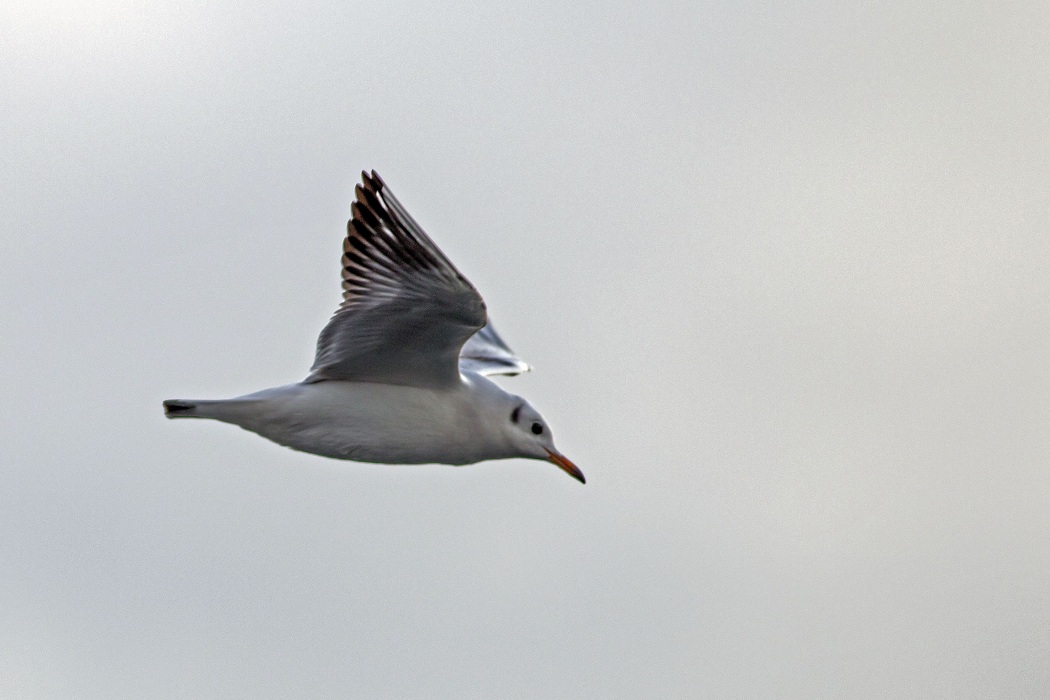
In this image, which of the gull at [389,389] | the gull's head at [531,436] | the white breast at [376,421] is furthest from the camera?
the gull's head at [531,436]

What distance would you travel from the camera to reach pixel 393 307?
51.2 feet

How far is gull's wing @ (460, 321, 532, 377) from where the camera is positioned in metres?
18.5

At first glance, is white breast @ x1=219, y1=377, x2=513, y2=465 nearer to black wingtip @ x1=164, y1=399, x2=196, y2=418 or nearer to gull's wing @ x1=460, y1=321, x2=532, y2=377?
black wingtip @ x1=164, y1=399, x2=196, y2=418

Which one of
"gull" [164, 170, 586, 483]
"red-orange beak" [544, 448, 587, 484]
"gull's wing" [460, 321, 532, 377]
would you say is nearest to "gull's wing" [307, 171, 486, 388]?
"gull" [164, 170, 586, 483]

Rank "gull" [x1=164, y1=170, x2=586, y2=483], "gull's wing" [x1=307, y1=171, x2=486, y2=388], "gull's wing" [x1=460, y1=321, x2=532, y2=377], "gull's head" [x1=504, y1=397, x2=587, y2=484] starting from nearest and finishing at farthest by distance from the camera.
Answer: "gull's wing" [x1=307, y1=171, x2=486, y2=388], "gull" [x1=164, y1=170, x2=586, y2=483], "gull's head" [x1=504, y1=397, x2=587, y2=484], "gull's wing" [x1=460, y1=321, x2=532, y2=377]

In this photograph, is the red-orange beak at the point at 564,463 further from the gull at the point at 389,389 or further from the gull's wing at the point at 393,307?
the gull's wing at the point at 393,307

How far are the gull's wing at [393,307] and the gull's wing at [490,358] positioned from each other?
7.70ft

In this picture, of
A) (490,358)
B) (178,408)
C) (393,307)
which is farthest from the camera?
(490,358)

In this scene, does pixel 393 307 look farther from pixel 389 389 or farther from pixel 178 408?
pixel 178 408

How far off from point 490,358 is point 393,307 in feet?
10.8

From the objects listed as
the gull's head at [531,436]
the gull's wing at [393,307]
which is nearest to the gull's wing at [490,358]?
the gull's head at [531,436]

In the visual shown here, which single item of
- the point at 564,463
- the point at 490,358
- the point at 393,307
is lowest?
the point at 564,463

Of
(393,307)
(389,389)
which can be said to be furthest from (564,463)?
(393,307)

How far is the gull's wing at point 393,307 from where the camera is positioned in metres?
15.3
